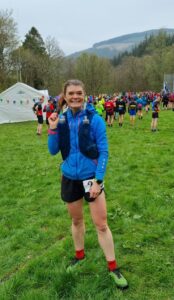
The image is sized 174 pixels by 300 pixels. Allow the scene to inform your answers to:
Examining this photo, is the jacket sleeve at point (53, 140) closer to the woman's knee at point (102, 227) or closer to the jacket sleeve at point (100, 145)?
the jacket sleeve at point (100, 145)

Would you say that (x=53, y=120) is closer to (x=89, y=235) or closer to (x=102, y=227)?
(x=102, y=227)

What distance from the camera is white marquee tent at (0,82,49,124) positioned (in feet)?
86.3

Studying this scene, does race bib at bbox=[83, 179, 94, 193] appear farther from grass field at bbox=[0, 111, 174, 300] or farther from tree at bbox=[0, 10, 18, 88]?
tree at bbox=[0, 10, 18, 88]

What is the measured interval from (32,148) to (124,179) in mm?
6547

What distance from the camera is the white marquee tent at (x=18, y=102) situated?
26312 millimetres

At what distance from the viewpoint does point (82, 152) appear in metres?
3.54

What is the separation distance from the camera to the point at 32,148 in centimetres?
A: 1381

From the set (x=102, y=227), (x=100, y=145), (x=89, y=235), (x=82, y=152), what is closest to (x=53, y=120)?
(x=82, y=152)

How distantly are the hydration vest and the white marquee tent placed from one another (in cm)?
2311

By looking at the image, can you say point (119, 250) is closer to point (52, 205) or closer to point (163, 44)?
point (52, 205)

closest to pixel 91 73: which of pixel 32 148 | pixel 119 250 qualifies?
pixel 32 148

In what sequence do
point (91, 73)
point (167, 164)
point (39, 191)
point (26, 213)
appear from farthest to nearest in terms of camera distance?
point (91, 73)
point (167, 164)
point (39, 191)
point (26, 213)

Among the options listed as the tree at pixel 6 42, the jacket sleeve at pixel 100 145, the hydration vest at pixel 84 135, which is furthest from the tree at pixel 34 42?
the jacket sleeve at pixel 100 145

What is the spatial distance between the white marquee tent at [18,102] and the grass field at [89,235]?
56.3 feet
